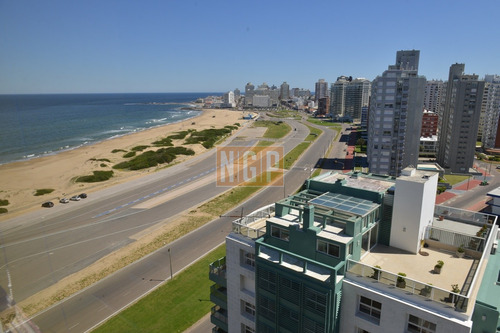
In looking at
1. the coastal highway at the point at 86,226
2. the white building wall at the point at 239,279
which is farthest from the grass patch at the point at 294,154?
the white building wall at the point at 239,279

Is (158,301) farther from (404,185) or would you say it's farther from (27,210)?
(27,210)

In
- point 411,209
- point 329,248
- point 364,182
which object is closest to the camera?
point 329,248

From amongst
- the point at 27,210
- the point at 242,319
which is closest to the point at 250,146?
the point at 27,210

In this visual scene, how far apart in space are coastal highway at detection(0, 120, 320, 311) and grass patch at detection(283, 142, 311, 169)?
21.6 m

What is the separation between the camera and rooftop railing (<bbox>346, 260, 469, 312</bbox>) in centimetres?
1051

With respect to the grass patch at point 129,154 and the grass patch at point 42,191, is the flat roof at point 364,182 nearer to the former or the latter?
the grass patch at point 42,191

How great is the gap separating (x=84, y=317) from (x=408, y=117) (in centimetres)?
6312

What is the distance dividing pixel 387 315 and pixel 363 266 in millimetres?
1932

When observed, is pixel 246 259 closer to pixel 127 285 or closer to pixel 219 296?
pixel 219 296

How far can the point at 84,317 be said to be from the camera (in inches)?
982

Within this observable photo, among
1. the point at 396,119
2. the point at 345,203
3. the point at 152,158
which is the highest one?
the point at 396,119

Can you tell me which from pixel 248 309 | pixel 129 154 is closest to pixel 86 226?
pixel 248 309

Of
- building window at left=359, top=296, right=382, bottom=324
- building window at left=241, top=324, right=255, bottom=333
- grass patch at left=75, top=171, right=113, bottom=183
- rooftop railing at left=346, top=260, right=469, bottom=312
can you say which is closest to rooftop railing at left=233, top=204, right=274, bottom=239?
rooftop railing at left=346, top=260, right=469, bottom=312

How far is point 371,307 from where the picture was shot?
1232cm
